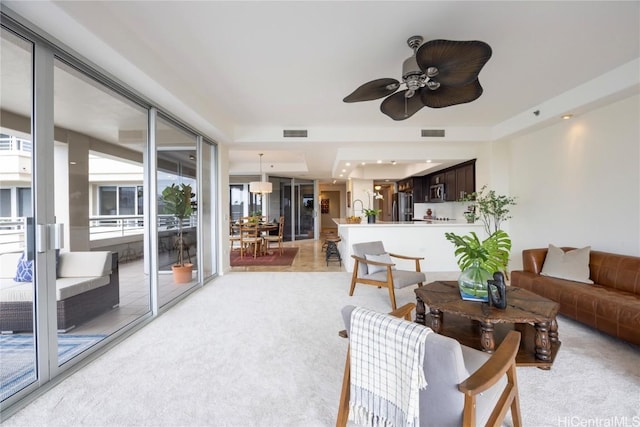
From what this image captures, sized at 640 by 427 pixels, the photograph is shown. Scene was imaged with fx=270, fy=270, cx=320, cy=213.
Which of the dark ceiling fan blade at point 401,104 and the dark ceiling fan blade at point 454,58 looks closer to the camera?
the dark ceiling fan blade at point 454,58

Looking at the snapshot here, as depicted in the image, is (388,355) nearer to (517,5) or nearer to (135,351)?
(135,351)

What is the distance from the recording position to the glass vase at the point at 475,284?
7.79 ft

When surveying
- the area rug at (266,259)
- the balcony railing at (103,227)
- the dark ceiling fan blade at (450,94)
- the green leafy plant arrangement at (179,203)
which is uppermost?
the dark ceiling fan blade at (450,94)

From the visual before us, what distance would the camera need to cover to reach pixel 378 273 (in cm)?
368

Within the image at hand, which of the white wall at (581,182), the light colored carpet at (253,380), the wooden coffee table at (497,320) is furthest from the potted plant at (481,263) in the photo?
the white wall at (581,182)

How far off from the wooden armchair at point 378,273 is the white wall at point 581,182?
2.33 metres

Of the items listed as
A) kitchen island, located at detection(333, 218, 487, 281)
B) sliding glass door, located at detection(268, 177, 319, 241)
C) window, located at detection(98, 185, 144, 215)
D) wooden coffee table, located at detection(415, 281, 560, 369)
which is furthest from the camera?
sliding glass door, located at detection(268, 177, 319, 241)

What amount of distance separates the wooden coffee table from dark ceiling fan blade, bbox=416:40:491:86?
5.84 feet

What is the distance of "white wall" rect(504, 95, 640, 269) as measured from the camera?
10.5ft

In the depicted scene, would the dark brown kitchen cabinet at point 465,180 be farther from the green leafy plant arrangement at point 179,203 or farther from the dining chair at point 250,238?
the green leafy plant arrangement at point 179,203

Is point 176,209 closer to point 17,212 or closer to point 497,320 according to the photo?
point 17,212

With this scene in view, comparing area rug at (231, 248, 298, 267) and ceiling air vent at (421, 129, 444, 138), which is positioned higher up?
ceiling air vent at (421, 129, 444, 138)

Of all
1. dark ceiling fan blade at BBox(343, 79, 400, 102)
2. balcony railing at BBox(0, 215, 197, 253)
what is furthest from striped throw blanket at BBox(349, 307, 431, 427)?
balcony railing at BBox(0, 215, 197, 253)

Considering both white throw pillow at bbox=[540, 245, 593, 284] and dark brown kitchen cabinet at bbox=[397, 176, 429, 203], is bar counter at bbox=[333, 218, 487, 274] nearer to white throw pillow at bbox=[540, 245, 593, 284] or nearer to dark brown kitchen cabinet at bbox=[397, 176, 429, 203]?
white throw pillow at bbox=[540, 245, 593, 284]
